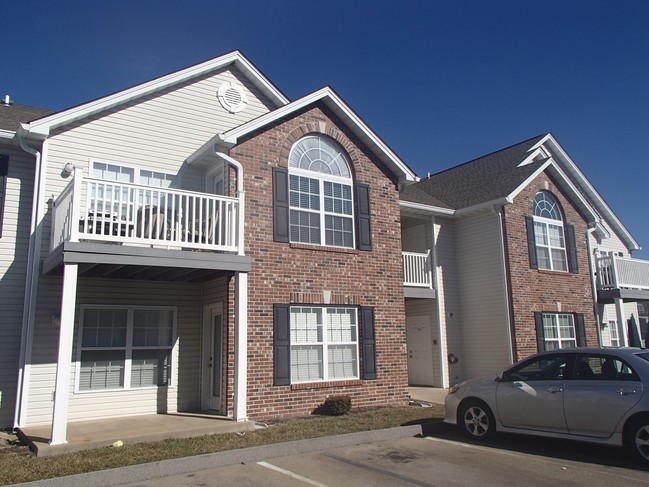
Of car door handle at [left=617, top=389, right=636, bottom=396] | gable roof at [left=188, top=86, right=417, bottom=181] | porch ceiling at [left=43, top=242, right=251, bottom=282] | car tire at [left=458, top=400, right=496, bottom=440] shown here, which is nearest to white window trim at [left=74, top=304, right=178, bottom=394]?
porch ceiling at [left=43, top=242, right=251, bottom=282]

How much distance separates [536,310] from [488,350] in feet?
6.21

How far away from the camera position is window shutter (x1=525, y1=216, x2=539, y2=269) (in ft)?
56.2

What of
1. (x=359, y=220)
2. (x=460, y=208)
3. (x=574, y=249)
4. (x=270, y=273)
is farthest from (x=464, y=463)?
(x=574, y=249)

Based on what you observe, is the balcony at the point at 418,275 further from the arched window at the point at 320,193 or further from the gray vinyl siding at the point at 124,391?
the gray vinyl siding at the point at 124,391

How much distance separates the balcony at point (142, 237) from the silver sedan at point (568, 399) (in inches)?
191

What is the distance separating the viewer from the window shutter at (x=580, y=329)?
58.7ft

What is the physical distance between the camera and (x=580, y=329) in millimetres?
17969

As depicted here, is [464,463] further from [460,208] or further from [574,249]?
[574,249]

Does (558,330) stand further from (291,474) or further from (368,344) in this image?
(291,474)

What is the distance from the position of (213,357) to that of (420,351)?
8.13 m

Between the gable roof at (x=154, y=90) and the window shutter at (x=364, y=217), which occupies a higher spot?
the gable roof at (x=154, y=90)

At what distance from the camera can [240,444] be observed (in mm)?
8609

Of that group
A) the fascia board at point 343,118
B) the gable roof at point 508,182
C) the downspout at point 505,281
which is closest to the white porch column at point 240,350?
the fascia board at point 343,118

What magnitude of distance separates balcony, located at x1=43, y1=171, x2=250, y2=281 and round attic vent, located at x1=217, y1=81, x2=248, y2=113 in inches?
135
